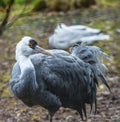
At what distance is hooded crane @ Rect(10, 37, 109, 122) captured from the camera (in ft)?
20.6

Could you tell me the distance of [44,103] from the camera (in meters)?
6.50

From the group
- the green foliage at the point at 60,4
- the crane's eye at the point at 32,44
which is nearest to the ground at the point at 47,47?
the green foliage at the point at 60,4

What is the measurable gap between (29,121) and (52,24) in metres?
6.07

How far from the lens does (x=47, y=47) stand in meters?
10.9

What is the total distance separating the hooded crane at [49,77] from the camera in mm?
6285

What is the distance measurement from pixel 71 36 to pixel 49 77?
15.0 feet

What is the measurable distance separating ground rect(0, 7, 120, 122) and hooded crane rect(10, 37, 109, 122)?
0.93 m

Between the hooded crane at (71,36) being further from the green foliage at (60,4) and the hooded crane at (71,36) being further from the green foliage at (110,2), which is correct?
the green foliage at (110,2)

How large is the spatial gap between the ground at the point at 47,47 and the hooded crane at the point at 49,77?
3.04ft

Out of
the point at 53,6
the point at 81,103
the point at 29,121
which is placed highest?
the point at 81,103

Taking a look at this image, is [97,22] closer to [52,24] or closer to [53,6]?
[52,24]

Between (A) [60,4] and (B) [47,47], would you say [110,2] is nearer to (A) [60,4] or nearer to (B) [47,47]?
(A) [60,4]

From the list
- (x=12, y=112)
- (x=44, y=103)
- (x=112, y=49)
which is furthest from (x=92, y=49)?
(x=112, y=49)

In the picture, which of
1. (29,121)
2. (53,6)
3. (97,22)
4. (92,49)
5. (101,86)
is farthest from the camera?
(53,6)
